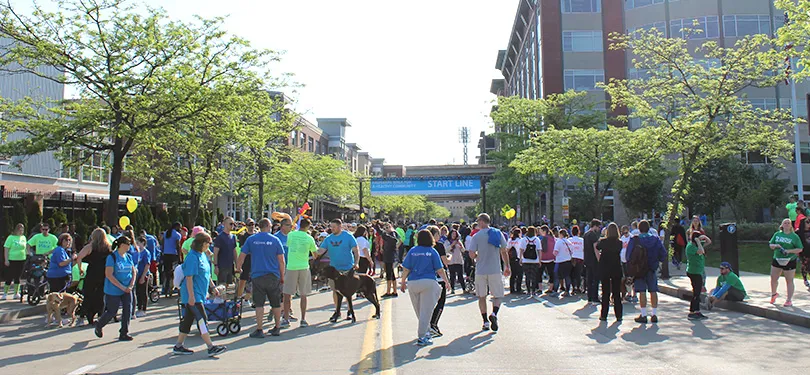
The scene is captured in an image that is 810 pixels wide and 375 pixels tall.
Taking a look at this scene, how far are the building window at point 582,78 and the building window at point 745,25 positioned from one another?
10008 mm

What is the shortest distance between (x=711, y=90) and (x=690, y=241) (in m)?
9.07

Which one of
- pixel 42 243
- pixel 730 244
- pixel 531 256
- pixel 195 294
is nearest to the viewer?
pixel 195 294

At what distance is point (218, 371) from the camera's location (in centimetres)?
721

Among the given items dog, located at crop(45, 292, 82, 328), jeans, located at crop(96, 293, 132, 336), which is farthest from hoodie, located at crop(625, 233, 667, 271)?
dog, located at crop(45, 292, 82, 328)

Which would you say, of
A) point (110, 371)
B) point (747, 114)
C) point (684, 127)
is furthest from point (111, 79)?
point (747, 114)

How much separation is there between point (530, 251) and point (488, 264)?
18.6ft

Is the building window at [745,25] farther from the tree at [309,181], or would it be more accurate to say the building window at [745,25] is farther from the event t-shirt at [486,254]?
the event t-shirt at [486,254]

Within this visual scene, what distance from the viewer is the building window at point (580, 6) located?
5438 centimetres

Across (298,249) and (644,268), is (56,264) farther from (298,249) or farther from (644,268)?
(644,268)

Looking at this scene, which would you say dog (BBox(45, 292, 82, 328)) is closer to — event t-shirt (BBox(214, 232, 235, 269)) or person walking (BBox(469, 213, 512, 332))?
event t-shirt (BBox(214, 232, 235, 269))

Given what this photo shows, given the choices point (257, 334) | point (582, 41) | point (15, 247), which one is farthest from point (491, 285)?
point (582, 41)

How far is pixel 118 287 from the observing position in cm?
941

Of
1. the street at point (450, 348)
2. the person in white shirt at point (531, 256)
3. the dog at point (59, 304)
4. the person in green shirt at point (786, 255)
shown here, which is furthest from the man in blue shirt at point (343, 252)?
the person in green shirt at point (786, 255)

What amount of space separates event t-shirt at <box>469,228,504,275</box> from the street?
3.22 ft
